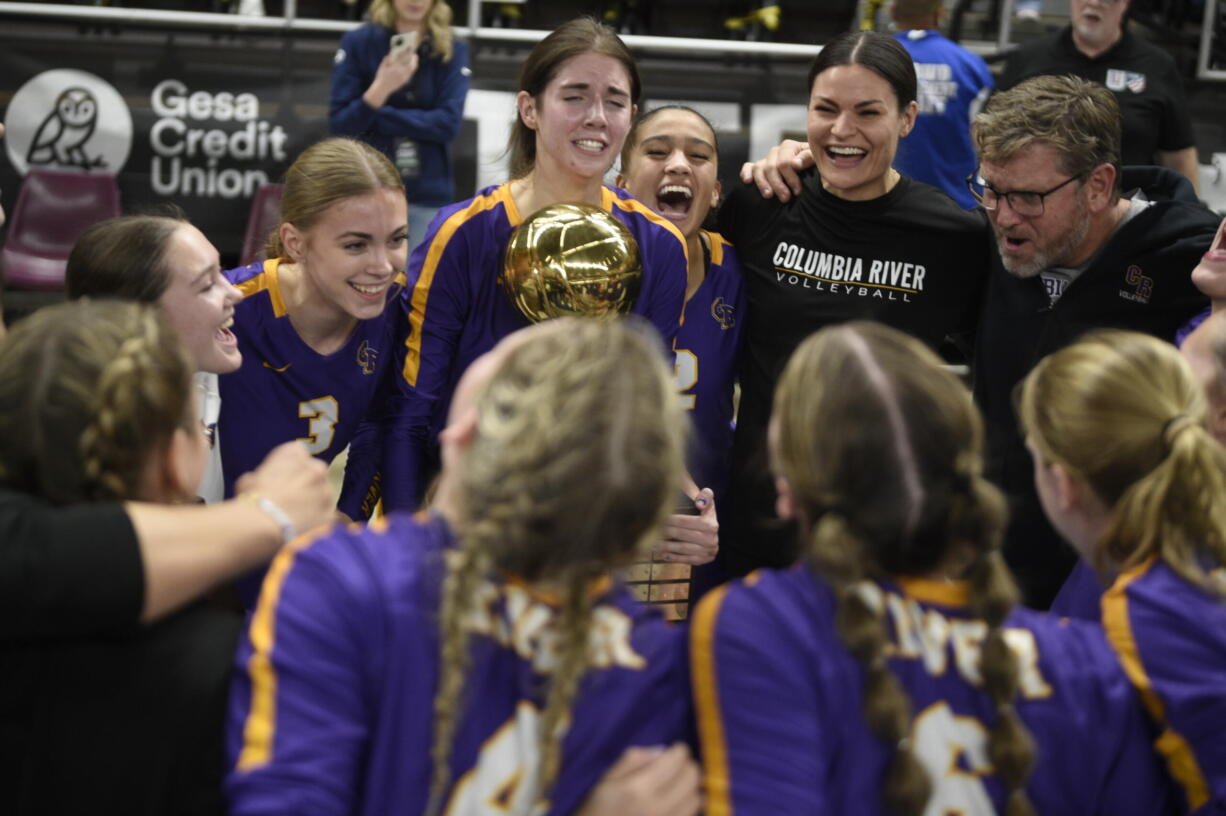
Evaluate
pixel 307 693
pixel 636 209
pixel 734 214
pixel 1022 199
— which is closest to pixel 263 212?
pixel 734 214

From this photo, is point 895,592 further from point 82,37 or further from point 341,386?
point 82,37

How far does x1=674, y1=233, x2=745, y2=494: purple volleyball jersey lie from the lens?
3301 mm

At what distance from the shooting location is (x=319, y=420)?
9.57ft

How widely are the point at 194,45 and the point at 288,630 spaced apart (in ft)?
19.2

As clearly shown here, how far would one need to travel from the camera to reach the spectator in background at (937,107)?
5215 millimetres

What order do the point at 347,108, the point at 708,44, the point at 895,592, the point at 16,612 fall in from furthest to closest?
1. the point at 708,44
2. the point at 347,108
3. the point at 895,592
4. the point at 16,612

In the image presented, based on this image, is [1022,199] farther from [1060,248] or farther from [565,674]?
[565,674]

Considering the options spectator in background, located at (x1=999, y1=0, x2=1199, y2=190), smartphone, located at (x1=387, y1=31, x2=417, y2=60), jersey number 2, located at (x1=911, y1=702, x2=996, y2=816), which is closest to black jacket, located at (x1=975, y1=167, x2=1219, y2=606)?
jersey number 2, located at (x1=911, y1=702, x2=996, y2=816)

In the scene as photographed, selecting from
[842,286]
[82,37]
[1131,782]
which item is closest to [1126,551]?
[1131,782]

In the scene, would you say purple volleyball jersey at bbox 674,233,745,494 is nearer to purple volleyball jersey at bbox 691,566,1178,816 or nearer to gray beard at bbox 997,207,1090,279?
gray beard at bbox 997,207,1090,279

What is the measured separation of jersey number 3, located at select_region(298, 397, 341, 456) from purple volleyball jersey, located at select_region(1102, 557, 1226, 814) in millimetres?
1866

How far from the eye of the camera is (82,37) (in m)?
6.43

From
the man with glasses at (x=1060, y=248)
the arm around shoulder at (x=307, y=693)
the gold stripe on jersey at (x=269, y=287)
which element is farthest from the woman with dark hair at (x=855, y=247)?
the arm around shoulder at (x=307, y=693)

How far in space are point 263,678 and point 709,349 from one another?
6.92ft
